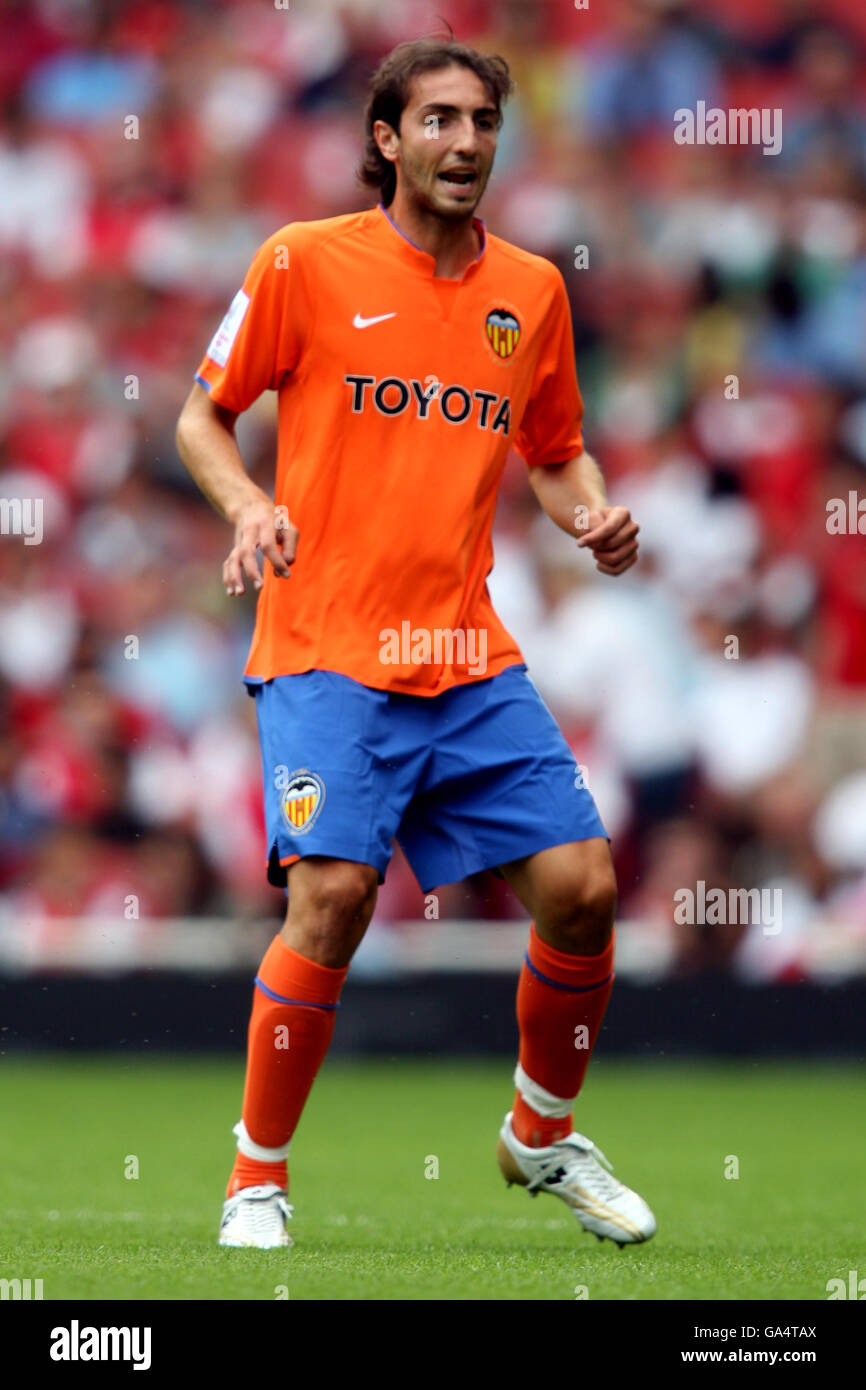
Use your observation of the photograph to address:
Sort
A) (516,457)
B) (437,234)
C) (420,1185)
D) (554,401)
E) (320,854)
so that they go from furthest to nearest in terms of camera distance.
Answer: (516,457) < (420,1185) < (554,401) < (437,234) < (320,854)

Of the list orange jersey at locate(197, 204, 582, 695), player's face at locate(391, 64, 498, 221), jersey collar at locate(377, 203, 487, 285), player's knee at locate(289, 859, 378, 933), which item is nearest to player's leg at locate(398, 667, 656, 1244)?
orange jersey at locate(197, 204, 582, 695)

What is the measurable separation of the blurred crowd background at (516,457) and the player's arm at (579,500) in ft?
13.5

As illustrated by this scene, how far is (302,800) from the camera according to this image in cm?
432

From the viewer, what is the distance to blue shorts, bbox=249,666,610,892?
4312mm

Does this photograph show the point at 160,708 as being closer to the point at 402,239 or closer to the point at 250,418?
the point at 250,418

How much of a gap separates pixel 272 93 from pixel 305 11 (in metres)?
0.53

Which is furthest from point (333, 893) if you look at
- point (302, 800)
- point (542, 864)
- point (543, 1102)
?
point (543, 1102)

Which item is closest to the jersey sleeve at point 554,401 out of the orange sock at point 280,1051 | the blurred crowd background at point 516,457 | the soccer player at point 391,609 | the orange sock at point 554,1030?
the soccer player at point 391,609

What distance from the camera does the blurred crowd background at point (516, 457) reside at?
9266 millimetres

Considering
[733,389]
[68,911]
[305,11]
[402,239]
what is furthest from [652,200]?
[402,239]

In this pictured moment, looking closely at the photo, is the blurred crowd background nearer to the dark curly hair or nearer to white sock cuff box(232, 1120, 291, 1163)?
white sock cuff box(232, 1120, 291, 1163)

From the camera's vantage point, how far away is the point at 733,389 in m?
10.6

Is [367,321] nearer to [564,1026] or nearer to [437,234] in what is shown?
[437,234]

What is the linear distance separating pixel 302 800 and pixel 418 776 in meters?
0.28
